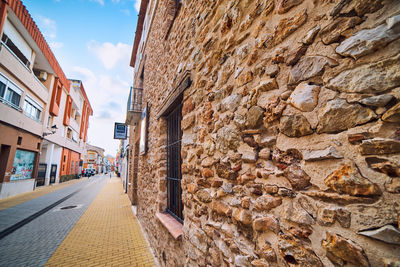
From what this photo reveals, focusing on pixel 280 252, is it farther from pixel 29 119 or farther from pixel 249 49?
pixel 29 119

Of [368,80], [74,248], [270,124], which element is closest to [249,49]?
[270,124]

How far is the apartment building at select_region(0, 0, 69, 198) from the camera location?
8.31 metres

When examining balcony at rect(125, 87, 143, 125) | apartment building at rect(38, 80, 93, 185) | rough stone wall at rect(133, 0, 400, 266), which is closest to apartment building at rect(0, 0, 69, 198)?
apartment building at rect(38, 80, 93, 185)

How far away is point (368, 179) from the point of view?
0.63 metres

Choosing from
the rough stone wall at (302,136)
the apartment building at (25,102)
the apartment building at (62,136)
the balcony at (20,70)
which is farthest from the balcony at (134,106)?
the apartment building at (62,136)

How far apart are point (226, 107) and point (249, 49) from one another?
1.52 ft

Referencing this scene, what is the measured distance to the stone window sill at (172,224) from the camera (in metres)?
2.16

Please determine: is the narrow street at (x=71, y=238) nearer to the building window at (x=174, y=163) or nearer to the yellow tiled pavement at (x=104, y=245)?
the yellow tiled pavement at (x=104, y=245)

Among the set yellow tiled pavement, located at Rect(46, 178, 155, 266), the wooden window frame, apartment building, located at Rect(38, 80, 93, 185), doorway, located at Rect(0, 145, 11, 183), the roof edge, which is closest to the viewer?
the wooden window frame

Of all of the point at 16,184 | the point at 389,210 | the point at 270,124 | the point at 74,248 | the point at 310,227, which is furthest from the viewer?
the point at 16,184

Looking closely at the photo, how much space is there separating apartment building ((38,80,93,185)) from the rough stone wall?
50.5 feet

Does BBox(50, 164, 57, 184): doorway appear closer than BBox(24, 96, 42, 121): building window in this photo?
No

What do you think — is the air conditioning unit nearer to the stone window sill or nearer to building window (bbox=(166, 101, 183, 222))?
building window (bbox=(166, 101, 183, 222))

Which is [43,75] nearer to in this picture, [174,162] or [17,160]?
[17,160]
